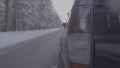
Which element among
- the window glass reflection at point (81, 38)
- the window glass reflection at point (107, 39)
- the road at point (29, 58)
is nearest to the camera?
the window glass reflection at point (107, 39)

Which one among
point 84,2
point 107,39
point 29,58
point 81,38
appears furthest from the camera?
point 29,58

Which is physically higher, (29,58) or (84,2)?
(84,2)

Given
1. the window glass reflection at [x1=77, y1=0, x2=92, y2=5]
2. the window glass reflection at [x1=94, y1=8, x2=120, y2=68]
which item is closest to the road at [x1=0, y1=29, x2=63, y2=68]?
the window glass reflection at [x1=77, y1=0, x2=92, y2=5]

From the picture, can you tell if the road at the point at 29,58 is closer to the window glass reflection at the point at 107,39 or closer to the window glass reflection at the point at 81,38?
the window glass reflection at the point at 81,38

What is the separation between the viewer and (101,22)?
11.2 feet

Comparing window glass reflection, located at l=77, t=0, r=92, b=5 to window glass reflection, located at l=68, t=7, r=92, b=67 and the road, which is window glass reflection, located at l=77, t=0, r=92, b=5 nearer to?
window glass reflection, located at l=68, t=7, r=92, b=67

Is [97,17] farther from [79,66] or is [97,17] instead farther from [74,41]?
[79,66]

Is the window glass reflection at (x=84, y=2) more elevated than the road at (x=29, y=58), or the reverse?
the window glass reflection at (x=84, y=2)

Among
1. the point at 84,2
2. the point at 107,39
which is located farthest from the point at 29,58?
the point at 107,39

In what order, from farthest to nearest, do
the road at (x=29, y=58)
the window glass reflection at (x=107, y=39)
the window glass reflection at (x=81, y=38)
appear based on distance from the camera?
the road at (x=29, y=58)
the window glass reflection at (x=81, y=38)
the window glass reflection at (x=107, y=39)

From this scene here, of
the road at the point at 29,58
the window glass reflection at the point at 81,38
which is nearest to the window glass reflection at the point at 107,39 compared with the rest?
the window glass reflection at the point at 81,38

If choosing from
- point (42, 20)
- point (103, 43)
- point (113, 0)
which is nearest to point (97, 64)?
point (103, 43)

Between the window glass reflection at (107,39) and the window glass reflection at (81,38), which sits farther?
the window glass reflection at (81,38)

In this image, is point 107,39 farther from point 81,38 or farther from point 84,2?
point 84,2
